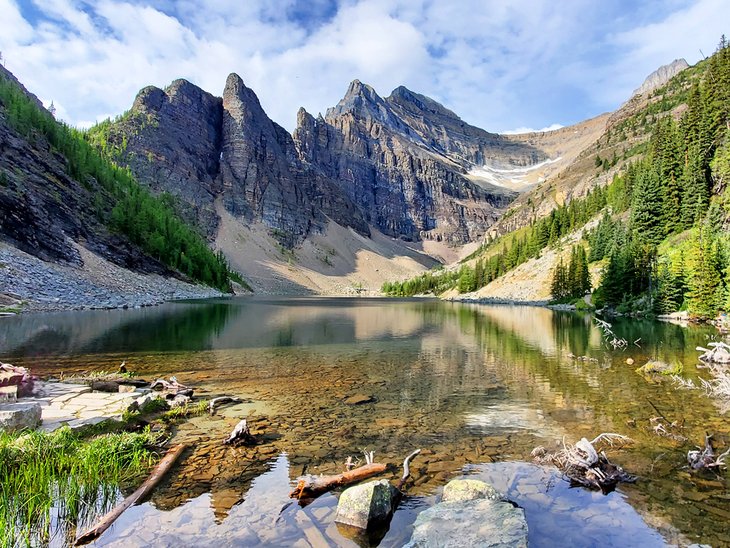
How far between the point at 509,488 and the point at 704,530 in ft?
11.4

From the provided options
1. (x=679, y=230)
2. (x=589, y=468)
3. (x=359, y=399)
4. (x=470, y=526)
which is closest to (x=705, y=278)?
(x=679, y=230)

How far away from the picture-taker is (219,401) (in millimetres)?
16000

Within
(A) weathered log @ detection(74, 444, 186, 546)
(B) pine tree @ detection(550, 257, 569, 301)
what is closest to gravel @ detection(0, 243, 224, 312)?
(A) weathered log @ detection(74, 444, 186, 546)

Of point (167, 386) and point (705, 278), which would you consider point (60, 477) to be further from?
point (705, 278)

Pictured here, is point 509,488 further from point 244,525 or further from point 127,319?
point 127,319

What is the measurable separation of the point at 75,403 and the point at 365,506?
1165 cm

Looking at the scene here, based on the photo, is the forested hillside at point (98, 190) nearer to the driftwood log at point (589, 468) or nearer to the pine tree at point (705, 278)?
the driftwood log at point (589, 468)

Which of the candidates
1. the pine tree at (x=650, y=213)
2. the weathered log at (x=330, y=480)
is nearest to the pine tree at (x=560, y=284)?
the pine tree at (x=650, y=213)

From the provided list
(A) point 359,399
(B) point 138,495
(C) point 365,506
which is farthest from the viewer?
(A) point 359,399

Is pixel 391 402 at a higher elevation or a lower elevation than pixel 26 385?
lower

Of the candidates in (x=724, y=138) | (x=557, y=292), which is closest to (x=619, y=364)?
(x=724, y=138)

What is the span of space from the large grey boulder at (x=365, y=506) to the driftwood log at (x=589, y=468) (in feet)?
15.8

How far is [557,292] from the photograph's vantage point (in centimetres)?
9862

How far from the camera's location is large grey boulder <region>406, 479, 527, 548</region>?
22.5 ft
